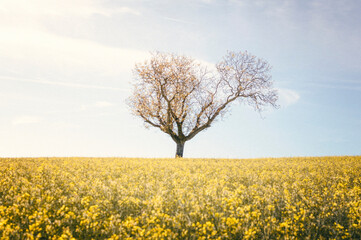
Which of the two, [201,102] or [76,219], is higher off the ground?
[201,102]

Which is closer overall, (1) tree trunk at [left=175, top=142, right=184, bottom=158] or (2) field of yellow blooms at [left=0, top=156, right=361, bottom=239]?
(2) field of yellow blooms at [left=0, top=156, right=361, bottom=239]

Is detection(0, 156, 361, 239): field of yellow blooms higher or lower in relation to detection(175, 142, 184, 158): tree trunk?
lower

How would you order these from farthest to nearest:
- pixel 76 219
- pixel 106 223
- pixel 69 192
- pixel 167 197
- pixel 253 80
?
pixel 253 80 → pixel 69 192 → pixel 167 197 → pixel 76 219 → pixel 106 223

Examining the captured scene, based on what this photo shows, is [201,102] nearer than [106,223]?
No

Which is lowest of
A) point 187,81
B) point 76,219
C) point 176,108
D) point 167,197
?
point 76,219

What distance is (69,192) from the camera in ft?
28.2

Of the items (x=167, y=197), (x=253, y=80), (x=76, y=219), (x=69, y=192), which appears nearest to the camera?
(x=76, y=219)

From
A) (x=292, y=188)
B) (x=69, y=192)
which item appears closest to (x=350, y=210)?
(x=292, y=188)

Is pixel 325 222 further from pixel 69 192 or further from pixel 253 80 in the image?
pixel 253 80

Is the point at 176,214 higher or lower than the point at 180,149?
lower

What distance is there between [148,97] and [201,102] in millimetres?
5637

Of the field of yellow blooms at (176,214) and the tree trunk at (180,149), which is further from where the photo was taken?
the tree trunk at (180,149)

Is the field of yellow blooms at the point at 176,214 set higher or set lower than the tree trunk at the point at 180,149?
lower

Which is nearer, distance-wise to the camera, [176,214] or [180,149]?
[176,214]
